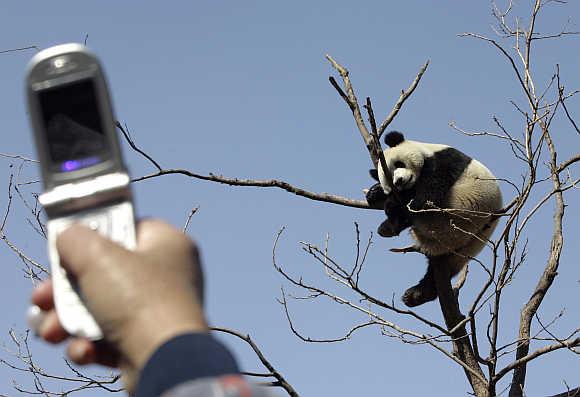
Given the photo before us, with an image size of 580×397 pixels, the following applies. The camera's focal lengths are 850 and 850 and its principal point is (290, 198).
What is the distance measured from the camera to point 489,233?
25.5 feet

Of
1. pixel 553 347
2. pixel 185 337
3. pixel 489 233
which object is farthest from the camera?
pixel 489 233

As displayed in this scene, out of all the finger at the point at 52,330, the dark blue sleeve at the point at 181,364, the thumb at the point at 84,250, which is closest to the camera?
the dark blue sleeve at the point at 181,364

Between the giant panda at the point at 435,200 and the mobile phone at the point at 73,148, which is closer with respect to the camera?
the mobile phone at the point at 73,148

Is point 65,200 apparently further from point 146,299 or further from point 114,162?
point 146,299

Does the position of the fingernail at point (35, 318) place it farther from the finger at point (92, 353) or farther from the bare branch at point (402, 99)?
the bare branch at point (402, 99)

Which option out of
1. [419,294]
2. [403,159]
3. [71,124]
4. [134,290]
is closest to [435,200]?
[403,159]

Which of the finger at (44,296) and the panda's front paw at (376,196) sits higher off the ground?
the finger at (44,296)

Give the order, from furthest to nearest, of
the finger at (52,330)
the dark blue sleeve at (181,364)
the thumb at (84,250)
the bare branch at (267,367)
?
the bare branch at (267,367), the finger at (52,330), the thumb at (84,250), the dark blue sleeve at (181,364)

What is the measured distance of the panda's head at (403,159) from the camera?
25.4ft

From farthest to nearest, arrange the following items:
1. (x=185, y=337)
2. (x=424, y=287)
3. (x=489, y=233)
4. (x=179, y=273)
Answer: (x=489, y=233) < (x=424, y=287) < (x=179, y=273) < (x=185, y=337)

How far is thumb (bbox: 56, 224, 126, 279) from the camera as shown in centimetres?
99

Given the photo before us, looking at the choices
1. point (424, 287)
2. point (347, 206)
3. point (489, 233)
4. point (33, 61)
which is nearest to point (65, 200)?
point (33, 61)

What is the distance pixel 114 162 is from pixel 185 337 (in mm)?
350

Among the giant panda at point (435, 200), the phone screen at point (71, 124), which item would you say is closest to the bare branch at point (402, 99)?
the giant panda at point (435, 200)
